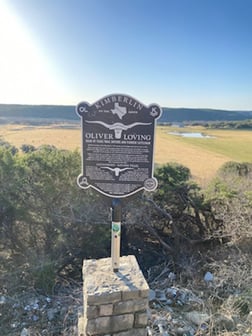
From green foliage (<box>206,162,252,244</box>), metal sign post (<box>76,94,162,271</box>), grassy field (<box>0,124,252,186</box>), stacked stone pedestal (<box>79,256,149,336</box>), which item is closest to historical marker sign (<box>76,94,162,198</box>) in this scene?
metal sign post (<box>76,94,162,271</box>)

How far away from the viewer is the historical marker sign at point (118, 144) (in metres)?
2.31

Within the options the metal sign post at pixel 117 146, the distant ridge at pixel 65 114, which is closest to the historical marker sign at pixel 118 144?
the metal sign post at pixel 117 146

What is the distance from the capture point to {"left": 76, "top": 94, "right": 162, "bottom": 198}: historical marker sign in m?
2.31

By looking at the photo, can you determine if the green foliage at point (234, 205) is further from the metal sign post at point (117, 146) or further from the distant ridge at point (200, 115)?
the distant ridge at point (200, 115)

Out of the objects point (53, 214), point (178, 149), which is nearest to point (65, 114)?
point (178, 149)

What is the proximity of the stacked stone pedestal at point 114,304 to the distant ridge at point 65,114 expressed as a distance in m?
12.2

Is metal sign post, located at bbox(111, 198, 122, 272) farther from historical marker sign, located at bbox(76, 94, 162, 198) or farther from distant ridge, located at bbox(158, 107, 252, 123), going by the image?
distant ridge, located at bbox(158, 107, 252, 123)

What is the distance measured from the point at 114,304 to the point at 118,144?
55.3 inches

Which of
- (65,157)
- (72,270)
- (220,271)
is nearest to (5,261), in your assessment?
(72,270)

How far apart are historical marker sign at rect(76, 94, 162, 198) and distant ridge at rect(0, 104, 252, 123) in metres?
11.9

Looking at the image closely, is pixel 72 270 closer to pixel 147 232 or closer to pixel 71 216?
pixel 71 216

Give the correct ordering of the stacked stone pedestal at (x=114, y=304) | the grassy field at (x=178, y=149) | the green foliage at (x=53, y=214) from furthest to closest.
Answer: the grassy field at (x=178, y=149) → the green foliage at (x=53, y=214) → the stacked stone pedestal at (x=114, y=304)

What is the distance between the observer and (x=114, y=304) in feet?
7.60

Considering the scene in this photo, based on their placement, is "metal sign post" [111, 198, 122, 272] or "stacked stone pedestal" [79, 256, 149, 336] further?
"metal sign post" [111, 198, 122, 272]
